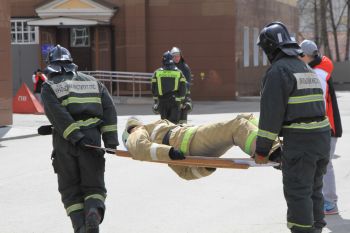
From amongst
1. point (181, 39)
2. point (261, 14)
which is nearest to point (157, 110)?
point (181, 39)

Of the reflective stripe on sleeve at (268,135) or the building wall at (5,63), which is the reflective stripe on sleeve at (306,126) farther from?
the building wall at (5,63)

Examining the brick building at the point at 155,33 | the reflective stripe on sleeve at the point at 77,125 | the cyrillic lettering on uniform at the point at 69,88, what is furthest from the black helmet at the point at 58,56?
the brick building at the point at 155,33

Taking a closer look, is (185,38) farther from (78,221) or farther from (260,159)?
(260,159)

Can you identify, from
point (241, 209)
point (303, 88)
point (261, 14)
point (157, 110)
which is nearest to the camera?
point (303, 88)

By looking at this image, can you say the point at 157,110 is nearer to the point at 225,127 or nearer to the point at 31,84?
the point at 225,127

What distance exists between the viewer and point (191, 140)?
6.48 meters

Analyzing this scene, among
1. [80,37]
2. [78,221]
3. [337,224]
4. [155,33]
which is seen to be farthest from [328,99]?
[80,37]

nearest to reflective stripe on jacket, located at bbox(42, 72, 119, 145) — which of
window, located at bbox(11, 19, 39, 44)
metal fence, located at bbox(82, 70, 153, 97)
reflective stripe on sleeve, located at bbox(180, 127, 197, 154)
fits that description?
reflective stripe on sleeve, located at bbox(180, 127, 197, 154)

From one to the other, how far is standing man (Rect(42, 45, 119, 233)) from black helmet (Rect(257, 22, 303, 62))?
1.68m

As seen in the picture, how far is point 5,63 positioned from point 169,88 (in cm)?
583

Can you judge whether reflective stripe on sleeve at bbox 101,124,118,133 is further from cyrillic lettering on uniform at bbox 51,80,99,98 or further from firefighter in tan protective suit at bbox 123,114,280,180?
cyrillic lettering on uniform at bbox 51,80,99,98

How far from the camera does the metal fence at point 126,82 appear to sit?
27.7 m

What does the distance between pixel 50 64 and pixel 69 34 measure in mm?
23313

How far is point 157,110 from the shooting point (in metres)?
13.3
